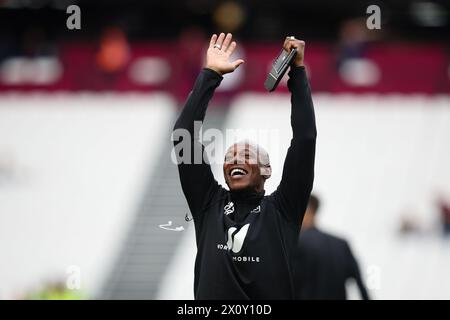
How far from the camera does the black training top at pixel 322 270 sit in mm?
7738

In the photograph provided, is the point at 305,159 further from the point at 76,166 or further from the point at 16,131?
the point at 16,131

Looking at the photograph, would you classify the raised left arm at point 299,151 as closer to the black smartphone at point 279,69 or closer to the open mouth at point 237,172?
the black smartphone at point 279,69

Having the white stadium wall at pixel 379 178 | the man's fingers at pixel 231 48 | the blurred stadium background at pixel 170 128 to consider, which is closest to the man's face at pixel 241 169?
the man's fingers at pixel 231 48

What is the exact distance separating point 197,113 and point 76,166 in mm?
11216

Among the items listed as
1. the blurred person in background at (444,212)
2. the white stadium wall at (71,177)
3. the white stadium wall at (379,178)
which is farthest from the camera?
the blurred person in background at (444,212)

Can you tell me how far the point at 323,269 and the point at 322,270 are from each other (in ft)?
0.04

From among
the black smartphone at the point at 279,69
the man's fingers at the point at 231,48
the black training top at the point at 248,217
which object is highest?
the man's fingers at the point at 231,48

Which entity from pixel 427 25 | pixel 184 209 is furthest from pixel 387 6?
pixel 184 209

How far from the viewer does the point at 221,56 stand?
502 centimetres

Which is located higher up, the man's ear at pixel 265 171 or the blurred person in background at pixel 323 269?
the man's ear at pixel 265 171

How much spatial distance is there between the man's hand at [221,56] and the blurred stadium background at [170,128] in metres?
7.58

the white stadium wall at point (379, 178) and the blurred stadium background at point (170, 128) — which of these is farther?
the blurred stadium background at point (170, 128)

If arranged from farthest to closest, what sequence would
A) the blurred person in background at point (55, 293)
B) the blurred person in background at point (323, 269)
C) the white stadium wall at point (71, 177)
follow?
the white stadium wall at point (71, 177) < the blurred person in background at point (55, 293) < the blurred person in background at point (323, 269)

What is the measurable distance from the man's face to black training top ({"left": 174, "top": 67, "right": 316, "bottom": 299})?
0.26 ft
